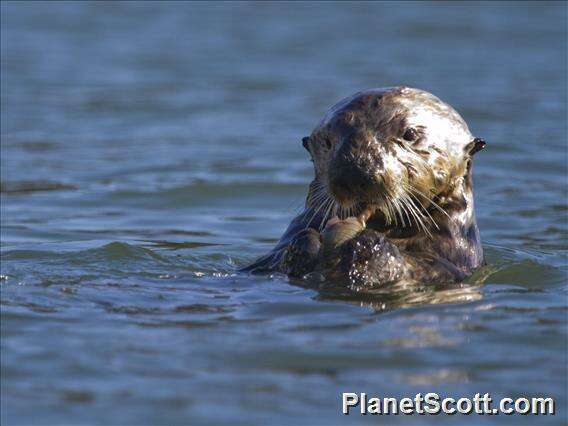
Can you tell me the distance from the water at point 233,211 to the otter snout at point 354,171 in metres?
0.52

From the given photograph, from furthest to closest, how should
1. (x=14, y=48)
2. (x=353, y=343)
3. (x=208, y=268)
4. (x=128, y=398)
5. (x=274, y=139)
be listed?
(x=14, y=48)
(x=274, y=139)
(x=208, y=268)
(x=353, y=343)
(x=128, y=398)

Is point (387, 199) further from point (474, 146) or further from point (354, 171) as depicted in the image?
point (474, 146)

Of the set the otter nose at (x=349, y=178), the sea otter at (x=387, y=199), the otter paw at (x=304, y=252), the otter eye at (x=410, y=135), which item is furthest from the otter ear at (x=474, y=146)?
the otter paw at (x=304, y=252)

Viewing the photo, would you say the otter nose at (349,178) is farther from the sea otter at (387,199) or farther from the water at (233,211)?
the water at (233,211)

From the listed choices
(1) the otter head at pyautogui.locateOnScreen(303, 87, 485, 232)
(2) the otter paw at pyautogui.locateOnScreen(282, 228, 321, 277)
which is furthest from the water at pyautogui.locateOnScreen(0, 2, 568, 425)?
(1) the otter head at pyautogui.locateOnScreen(303, 87, 485, 232)

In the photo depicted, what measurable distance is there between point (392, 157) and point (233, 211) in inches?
159

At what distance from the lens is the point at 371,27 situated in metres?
21.4

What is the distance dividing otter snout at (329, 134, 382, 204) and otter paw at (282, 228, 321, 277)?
0.24 meters

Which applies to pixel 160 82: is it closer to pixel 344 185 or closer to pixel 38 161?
pixel 38 161

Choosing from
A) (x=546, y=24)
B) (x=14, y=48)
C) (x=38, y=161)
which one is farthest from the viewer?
(x=546, y=24)

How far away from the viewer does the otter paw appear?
6488 millimetres

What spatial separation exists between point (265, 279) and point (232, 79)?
10.9m

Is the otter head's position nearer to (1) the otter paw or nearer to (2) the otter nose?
(2) the otter nose

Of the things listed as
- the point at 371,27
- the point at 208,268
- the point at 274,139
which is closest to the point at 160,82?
the point at 274,139
